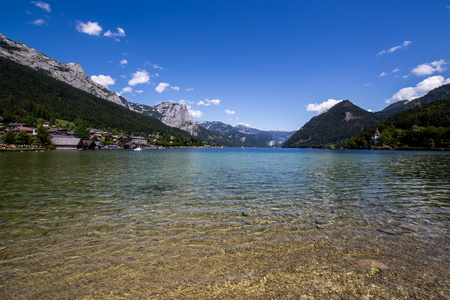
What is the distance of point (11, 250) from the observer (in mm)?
6625

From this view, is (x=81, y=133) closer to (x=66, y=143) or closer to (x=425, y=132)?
(x=66, y=143)

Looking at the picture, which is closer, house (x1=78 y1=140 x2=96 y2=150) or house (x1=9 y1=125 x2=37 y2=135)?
→ house (x1=9 y1=125 x2=37 y2=135)

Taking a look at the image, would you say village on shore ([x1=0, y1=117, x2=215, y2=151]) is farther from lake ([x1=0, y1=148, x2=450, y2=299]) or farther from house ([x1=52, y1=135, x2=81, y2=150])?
lake ([x1=0, y1=148, x2=450, y2=299])

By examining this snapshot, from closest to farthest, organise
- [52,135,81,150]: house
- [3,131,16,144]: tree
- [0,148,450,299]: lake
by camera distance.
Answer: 1. [0,148,450,299]: lake
2. [3,131,16,144]: tree
3. [52,135,81,150]: house

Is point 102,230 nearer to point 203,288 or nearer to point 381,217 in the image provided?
point 203,288

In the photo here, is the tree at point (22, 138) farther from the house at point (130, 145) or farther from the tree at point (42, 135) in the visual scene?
the house at point (130, 145)

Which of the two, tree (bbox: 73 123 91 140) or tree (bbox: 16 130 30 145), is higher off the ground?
tree (bbox: 73 123 91 140)

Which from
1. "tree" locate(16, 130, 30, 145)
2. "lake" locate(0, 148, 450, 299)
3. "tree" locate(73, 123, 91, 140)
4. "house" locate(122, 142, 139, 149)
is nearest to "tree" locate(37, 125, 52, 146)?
"tree" locate(16, 130, 30, 145)

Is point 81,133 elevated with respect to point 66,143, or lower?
elevated

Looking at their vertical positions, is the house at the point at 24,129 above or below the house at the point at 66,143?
above

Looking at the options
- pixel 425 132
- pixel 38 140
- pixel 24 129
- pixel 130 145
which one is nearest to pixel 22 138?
pixel 38 140

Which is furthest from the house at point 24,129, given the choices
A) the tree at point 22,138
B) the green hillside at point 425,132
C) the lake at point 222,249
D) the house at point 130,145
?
→ the green hillside at point 425,132

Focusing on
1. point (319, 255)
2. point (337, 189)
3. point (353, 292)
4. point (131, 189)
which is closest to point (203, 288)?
point (353, 292)

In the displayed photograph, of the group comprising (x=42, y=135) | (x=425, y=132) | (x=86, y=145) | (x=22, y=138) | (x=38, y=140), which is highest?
(x=425, y=132)
